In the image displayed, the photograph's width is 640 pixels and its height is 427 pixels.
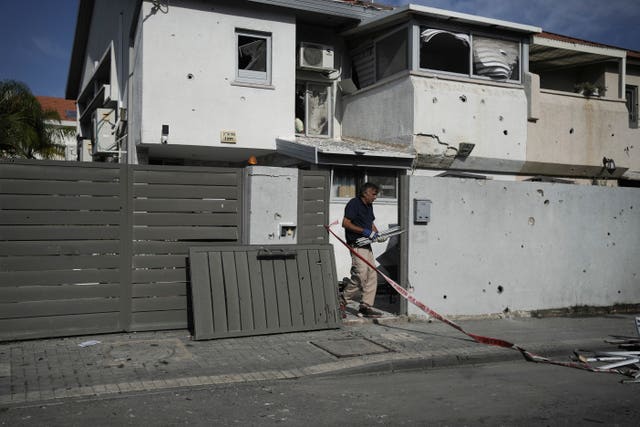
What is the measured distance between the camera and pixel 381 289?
35.9 feet

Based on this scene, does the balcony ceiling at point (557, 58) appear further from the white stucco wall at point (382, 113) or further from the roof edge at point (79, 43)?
the roof edge at point (79, 43)

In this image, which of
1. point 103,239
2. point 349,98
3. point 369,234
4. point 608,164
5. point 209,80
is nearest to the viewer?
point 103,239

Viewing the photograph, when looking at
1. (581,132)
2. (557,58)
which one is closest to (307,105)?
(581,132)

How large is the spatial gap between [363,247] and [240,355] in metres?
2.72

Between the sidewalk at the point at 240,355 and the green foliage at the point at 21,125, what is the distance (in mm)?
12698

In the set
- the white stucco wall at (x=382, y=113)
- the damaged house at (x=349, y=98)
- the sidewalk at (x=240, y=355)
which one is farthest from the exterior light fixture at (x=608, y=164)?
the sidewalk at (x=240, y=355)

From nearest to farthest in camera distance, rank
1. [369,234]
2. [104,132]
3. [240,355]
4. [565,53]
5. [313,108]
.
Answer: [240,355], [369,234], [104,132], [313,108], [565,53]

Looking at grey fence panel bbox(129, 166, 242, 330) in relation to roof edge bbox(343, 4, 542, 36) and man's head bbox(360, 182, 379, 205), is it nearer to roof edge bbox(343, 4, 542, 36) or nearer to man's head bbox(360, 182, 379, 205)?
man's head bbox(360, 182, 379, 205)

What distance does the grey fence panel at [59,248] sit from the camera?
6.84 m

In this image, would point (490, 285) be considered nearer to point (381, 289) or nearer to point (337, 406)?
point (381, 289)

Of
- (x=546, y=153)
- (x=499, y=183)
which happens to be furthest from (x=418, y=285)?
(x=546, y=153)

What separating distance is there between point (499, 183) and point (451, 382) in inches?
167

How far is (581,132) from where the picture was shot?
15.7 metres

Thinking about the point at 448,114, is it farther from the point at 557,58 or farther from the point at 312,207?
the point at 312,207
